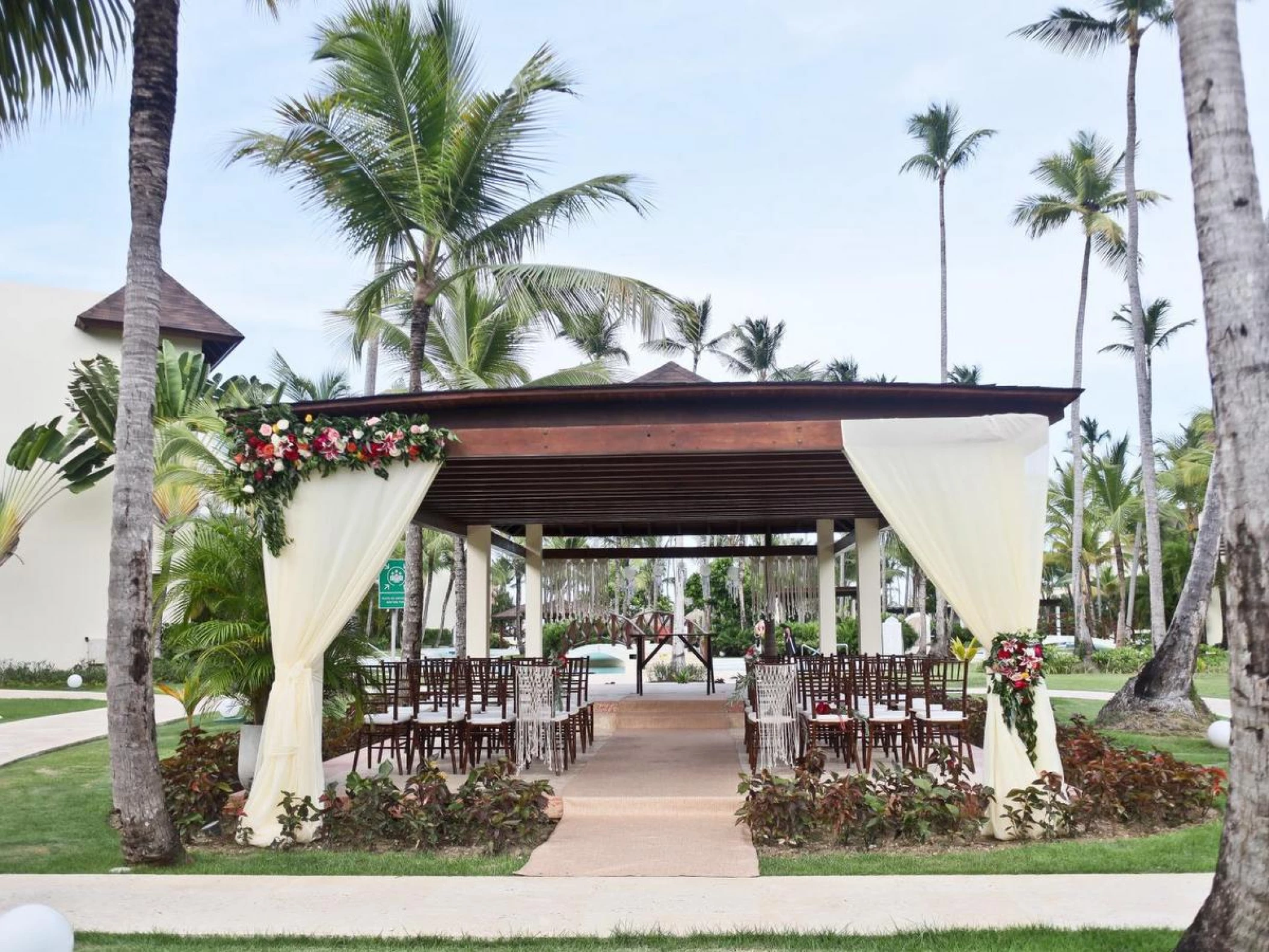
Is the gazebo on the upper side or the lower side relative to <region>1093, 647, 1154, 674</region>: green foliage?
upper

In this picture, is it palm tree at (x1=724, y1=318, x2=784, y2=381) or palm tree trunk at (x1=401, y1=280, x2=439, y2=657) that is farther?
palm tree at (x1=724, y1=318, x2=784, y2=381)

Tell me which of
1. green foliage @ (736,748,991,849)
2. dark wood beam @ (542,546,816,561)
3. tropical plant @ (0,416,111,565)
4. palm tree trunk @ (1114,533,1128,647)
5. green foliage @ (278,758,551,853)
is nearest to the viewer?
green foliage @ (736,748,991,849)

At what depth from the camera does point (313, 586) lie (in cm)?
732

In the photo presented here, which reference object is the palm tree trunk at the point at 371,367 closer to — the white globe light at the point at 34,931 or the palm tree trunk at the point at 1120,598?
the white globe light at the point at 34,931

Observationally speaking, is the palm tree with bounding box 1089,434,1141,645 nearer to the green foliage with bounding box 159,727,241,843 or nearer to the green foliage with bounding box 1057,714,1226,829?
the green foliage with bounding box 1057,714,1226,829

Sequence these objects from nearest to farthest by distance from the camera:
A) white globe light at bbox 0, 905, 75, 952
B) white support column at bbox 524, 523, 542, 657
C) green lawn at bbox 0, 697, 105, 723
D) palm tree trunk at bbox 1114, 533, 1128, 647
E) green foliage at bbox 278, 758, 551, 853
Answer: white globe light at bbox 0, 905, 75, 952 < green foliage at bbox 278, 758, 551, 853 < white support column at bbox 524, 523, 542, 657 < green lawn at bbox 0, 697, 105, 723 < palm tree trunk at bbox 1114, 533, 1128, 647

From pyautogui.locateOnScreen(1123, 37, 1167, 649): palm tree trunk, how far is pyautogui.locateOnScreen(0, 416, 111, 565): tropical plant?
765 inches

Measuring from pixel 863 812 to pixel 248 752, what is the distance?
486cm

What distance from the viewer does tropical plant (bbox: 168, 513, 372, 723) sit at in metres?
8.02

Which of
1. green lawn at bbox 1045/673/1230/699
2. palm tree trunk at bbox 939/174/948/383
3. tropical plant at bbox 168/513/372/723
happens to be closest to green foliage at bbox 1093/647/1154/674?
green lawn at bbox 1045/673/1230/699

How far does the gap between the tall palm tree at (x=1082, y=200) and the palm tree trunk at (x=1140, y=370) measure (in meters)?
5.45

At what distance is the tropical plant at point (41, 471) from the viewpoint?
61.0 feet

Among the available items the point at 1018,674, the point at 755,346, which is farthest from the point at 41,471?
the point at 755,346

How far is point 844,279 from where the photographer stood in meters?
29.4
